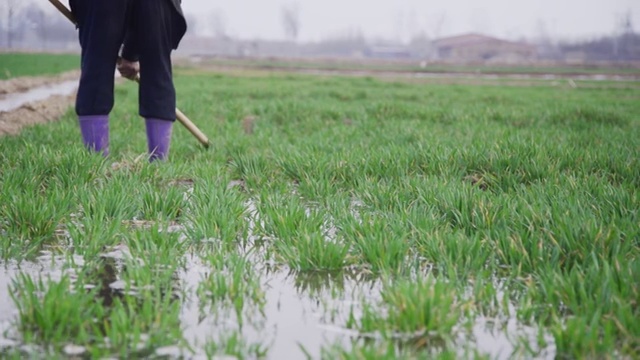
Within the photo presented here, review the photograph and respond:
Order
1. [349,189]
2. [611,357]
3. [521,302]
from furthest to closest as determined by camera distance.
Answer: [349,189], [521,302], [611,357]

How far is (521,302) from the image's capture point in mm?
1752

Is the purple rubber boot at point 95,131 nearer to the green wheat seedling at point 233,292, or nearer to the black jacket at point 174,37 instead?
the black jacket at point 174,37

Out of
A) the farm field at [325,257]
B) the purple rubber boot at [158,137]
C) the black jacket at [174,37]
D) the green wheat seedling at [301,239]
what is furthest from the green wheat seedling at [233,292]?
the black jacket at [174,37]

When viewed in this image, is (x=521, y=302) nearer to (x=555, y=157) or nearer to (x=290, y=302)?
(x=290, y=302)

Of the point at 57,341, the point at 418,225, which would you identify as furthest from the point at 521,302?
the point at 57,341

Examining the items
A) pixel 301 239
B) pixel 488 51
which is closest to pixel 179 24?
pixel 301 239

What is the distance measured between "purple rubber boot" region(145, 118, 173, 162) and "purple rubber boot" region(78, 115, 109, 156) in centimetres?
27

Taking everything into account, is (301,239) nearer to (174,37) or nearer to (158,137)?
(158,137)

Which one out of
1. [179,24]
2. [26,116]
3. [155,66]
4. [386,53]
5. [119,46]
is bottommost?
[26,116]

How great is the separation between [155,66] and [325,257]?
90.2 inches

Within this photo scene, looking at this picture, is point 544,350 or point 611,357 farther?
point 544,350

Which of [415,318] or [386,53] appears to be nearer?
[415,318]

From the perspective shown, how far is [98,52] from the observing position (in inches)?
149

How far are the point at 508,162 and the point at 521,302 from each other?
86.9 inches
